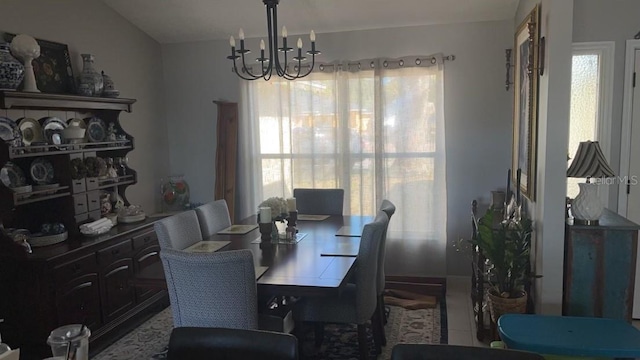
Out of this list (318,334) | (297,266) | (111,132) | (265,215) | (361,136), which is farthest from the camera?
(361,136)

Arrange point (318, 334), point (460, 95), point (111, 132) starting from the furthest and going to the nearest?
1. point (460, 95)
2. point (111, 132)
3. point (318, 334)

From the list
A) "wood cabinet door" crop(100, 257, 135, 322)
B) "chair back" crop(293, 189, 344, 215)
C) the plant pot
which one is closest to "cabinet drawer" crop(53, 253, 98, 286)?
"wood cabinet door" crop(100, 257, 135, 322)

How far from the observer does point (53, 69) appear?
351cm

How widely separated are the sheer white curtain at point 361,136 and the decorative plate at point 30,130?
177 centimetres

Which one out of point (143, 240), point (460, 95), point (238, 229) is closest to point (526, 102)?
point (460, 95)

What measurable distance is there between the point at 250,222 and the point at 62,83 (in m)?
1.76

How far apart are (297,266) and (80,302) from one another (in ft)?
5.45

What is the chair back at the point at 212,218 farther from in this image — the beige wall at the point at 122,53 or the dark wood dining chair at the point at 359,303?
the beige wall at the point at 122,53

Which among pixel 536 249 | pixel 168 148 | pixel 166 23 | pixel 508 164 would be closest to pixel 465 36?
pixel 508 164

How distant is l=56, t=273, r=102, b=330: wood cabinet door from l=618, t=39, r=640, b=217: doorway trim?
376 cm

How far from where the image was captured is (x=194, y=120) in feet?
15.9

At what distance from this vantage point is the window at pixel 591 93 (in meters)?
3.27

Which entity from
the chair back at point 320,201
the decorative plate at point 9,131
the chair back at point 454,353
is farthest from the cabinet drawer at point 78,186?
the chair back at point 454,353

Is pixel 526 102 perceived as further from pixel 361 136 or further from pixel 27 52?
pixel 27 52
